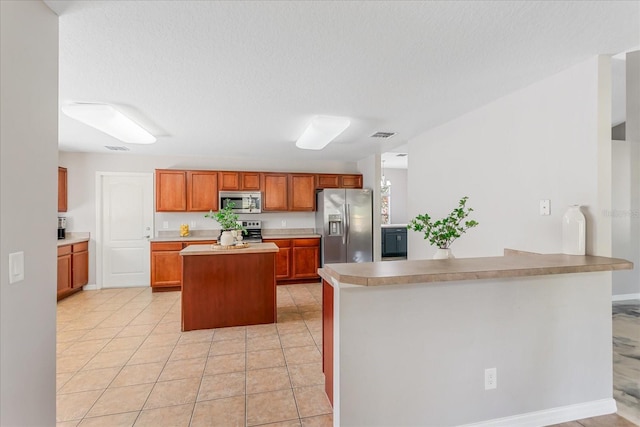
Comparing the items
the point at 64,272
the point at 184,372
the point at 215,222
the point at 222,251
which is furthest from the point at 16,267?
the point at 215,222

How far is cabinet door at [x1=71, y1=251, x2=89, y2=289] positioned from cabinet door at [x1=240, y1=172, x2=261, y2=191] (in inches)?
110

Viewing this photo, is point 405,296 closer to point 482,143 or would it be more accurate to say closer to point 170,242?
point 482,143

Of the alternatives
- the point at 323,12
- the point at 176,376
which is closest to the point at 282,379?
the point at 176,376

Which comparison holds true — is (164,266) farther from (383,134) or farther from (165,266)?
(383,134)

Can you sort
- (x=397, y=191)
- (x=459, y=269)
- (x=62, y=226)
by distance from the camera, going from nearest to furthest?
1. (x=459, y=269)
2. (x=62, y=226)
3. (x=397, y=191)

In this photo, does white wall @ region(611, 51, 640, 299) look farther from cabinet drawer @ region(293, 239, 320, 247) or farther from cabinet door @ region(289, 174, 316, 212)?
cabinet door @ region(289, 174, 316, 212)

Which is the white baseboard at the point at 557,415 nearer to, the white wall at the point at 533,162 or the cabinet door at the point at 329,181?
the white wall at the point at 533,162

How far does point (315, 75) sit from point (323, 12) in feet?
2.32

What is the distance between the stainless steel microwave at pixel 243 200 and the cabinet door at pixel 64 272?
2.37 m

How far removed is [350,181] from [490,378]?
4495 millimetres

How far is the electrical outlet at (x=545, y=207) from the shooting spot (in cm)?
226

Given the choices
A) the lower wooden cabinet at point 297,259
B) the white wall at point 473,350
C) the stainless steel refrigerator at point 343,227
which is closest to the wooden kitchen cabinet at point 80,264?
the lower wooden cabinet at point 297,259

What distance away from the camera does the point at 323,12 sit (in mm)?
1528

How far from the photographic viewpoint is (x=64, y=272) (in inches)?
175
